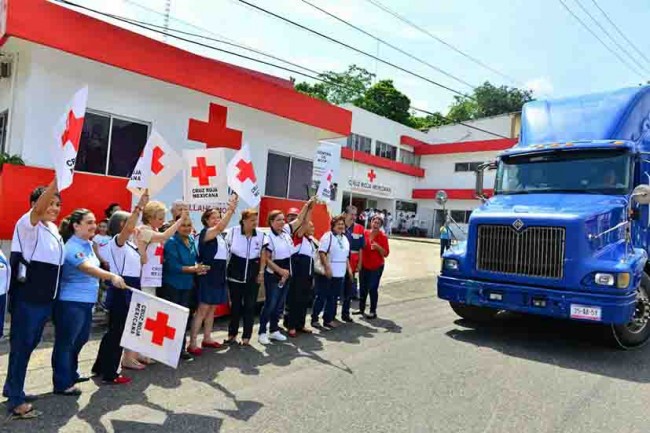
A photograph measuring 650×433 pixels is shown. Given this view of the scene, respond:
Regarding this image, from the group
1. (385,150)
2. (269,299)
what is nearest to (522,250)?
(269,299)

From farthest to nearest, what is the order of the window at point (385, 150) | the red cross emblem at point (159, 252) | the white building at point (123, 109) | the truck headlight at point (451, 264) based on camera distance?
the window at point (385, 150), the white building at point (123, 109), the truck headlight at point (451, 264), the red cross emblem at point (159, 252)

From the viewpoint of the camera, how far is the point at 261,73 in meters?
18.5

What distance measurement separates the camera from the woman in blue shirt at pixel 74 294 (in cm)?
383

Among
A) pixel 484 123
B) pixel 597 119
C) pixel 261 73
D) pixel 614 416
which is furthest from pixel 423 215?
pixel 614 416

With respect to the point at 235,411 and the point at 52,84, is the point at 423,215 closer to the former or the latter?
the point at 52,84

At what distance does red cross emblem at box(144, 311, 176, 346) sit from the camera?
4.07 metres

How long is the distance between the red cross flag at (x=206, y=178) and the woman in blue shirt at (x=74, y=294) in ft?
5.79

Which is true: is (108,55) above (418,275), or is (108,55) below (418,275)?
above

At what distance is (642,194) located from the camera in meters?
6.04

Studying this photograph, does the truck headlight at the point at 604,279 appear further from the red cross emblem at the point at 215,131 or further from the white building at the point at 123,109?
the red cross emblem at the point at 215,131

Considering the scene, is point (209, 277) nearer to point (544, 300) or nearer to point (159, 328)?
point (159, 328)

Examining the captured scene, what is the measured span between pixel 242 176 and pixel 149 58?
376 cm

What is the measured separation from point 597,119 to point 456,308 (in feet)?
11.6

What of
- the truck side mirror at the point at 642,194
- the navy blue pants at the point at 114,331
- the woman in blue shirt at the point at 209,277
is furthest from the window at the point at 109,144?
the truck side mirror at the point at 642,194
